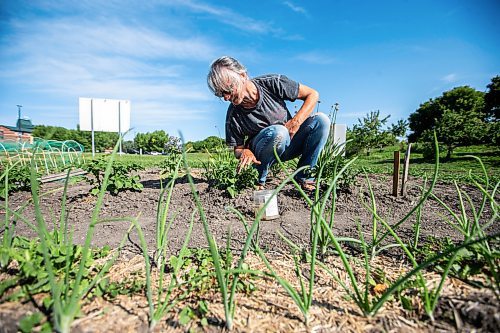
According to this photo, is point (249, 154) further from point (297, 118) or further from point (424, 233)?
point (424, 233)

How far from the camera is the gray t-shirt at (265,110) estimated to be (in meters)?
2.75

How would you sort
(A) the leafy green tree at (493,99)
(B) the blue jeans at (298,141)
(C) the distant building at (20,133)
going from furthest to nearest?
(A) the leafy green tree at (493,99)
(B) the blue jeans at (298,141)
(C) the distant building at (20,133)

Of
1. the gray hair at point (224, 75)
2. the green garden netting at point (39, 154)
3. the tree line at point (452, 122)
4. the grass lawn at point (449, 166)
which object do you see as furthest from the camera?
the tree line at point (452, 122)

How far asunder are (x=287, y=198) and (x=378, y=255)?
112 centimetres

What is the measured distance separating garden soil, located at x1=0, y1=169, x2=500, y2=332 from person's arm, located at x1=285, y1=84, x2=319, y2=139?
0.87 m

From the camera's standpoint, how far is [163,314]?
2.62 ft

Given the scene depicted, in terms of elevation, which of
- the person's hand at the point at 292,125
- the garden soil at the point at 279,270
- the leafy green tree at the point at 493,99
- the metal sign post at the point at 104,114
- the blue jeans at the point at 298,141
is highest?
the leafy green tree at the point at 493,99

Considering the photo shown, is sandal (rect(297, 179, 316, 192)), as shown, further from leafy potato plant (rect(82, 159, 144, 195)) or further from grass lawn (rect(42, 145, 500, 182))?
leafy potato plant (rect(82, 159, 144, 195))

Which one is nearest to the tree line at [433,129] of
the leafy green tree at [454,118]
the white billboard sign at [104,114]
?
the leafy green tree at [454,118]

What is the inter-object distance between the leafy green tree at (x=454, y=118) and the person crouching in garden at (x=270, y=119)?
889cm

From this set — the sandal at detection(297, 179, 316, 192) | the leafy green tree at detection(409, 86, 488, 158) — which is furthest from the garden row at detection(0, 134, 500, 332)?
the leafy green tree at detection(409, 86, 488, 158)

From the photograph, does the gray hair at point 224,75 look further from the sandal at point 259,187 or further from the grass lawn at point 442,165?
the sandal at point 259,187

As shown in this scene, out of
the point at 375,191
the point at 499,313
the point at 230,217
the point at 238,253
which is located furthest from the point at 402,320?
the point at 375,191

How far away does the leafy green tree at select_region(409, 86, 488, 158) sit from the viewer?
9.02 meters
